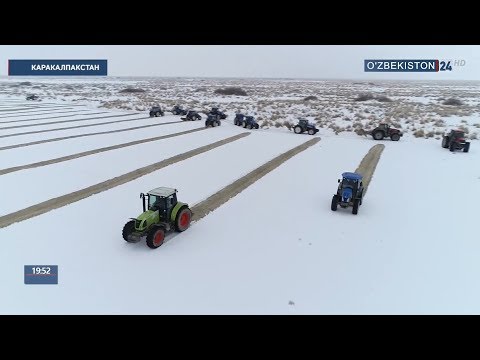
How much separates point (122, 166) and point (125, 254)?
32.3 feet

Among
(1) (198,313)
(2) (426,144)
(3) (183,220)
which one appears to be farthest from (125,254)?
(2) (426,144)

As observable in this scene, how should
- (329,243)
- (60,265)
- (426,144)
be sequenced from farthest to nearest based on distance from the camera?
(426,144), (329,243), (60,265)

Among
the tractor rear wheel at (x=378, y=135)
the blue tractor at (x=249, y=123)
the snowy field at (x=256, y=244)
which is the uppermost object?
the blue tractor at (x=249, y=123)

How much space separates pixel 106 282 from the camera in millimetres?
8203

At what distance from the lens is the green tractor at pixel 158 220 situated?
973cm

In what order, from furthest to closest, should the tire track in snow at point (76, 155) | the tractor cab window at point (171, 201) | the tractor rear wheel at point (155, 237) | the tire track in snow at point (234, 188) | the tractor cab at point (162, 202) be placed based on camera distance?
the tire track in snow at point (76, 155)
the tire track in snow at point (234, 188)
the tractor cab window at point (171, 201)
the tractor cab at point (162, 202)
the tractor rear wheel at point (155, 237)

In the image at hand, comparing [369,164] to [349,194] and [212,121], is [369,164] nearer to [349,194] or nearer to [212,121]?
[349,194]

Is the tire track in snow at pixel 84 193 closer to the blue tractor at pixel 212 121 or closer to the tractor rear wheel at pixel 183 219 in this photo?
the tractor rear wheel at pixel 183 219

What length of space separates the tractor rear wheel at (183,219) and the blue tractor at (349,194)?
5.53 m

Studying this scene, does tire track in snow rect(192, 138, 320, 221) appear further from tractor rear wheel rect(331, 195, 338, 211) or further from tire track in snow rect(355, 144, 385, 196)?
tire track in snow rect(355, 144, 385, 196)

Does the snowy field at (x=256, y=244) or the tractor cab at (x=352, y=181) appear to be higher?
the tractor cab at (x=352, y=181)

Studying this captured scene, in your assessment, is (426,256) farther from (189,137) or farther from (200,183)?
(189,137)

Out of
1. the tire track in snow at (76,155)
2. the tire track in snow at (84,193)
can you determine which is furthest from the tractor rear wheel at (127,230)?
the tire track in snow at (76,155)

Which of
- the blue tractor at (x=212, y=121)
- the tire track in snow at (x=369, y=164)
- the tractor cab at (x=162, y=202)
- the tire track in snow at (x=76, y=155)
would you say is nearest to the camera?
the tractor cab at (x=162, y=202)
